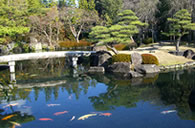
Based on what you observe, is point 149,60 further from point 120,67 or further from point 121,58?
point 120,67

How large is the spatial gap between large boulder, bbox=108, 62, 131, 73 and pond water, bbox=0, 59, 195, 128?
4.45 ft

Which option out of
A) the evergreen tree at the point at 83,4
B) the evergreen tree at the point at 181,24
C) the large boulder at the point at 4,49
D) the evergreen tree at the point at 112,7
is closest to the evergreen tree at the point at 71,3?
the evergreen tree at the point at 83,4

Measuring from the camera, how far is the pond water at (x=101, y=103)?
7098mm

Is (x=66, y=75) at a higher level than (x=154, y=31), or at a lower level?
lower

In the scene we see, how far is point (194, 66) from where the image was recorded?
16797 mm

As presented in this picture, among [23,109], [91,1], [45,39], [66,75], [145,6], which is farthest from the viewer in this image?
[91,1]

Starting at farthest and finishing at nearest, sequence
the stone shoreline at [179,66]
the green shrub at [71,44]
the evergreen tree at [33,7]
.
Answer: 1. the green shrub at [71,44]
2. the evergreen tree at [33,7]
3. the stone shoreline at [179,66]

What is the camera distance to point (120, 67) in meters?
15.2

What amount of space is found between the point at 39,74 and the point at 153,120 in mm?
10139

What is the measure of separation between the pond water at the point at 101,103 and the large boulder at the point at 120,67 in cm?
136

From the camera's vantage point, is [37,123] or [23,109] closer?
[37,123]

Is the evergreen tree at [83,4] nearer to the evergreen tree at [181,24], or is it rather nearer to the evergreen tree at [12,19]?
the evergreen tree at [12,19]

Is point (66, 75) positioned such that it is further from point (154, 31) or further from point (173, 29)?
point (154, 31)

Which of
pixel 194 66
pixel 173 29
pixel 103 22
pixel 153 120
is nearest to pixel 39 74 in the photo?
pixel 153 120
